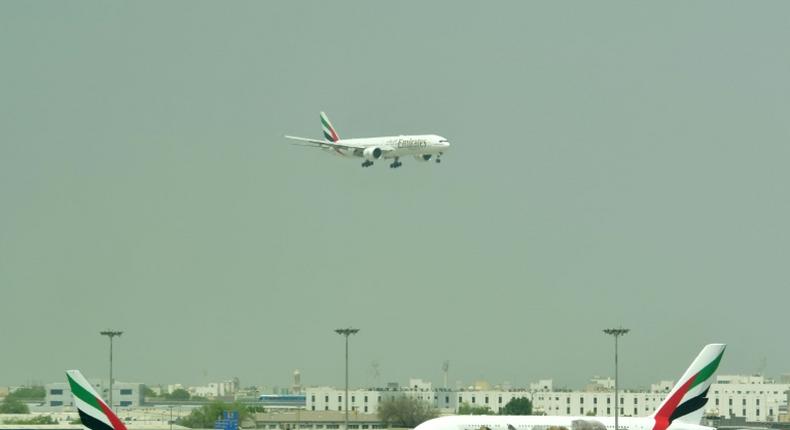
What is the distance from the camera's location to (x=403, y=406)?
162000 mm

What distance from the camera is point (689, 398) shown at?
100562 millimetres

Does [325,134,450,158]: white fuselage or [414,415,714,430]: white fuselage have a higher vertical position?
[325,134,450,158]: white fuselage

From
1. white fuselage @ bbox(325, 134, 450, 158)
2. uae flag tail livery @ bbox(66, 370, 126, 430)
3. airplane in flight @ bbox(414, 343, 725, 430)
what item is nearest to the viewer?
uae flag tail livery @ bbox(66, 370, 126, 430)

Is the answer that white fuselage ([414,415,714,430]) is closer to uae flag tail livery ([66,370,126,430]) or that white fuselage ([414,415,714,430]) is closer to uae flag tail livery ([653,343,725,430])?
uae flag tail livery ([653,343,725,430])

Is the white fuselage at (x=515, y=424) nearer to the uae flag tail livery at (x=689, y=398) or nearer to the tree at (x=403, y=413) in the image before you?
the uae flag tail livery at (x=689, y=398)

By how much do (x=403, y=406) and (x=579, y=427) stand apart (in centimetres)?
7854

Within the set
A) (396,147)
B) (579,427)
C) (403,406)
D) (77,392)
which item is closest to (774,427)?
(403,406)

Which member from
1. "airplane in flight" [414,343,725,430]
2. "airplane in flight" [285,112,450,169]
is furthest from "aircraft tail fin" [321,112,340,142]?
"airplane in flight" [414,343,725,430]

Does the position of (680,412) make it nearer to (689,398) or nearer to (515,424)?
(689,398)

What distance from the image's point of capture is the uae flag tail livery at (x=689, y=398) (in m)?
101

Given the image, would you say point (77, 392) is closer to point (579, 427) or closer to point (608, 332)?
point (579, 427)

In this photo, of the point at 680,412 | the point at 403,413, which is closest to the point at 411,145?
the point at 403,413

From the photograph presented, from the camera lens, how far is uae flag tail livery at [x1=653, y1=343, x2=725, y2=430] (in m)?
101

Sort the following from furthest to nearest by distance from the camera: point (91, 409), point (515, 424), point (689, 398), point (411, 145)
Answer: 1. point (411, 145)
2. point (689, 398)
3. point (515, 424)
4. point (91, 409)
